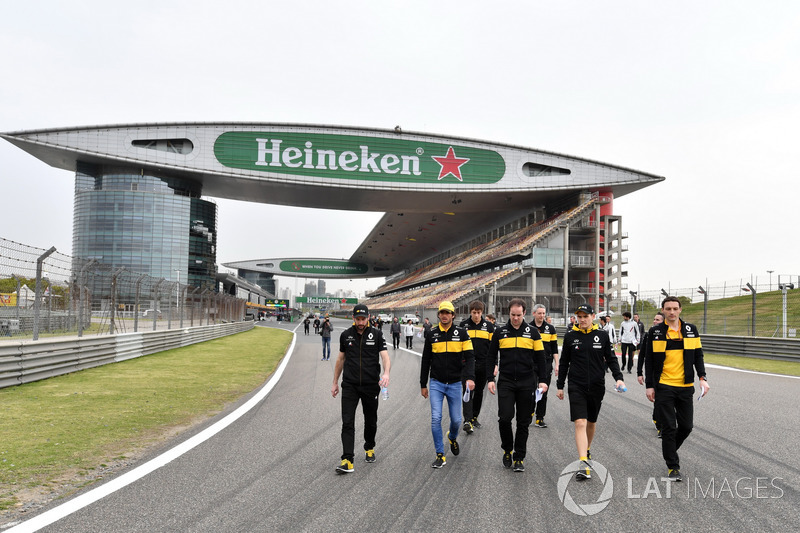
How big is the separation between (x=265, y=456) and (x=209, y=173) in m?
46.9

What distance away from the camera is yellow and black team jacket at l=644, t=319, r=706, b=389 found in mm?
5371

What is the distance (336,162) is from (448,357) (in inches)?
1773

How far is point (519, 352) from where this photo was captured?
5.57 meters

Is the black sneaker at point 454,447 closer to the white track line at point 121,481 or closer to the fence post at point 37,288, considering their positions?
the white track line at point 121,481

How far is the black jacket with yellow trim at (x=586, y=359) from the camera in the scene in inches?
212

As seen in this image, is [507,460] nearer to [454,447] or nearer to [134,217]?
[454,447]

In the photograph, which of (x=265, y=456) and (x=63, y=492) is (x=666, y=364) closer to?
(x=265, y=456)

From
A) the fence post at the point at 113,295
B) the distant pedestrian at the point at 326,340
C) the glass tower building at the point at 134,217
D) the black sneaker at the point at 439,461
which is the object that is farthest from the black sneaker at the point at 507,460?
the glass tower building at the point at 134,217

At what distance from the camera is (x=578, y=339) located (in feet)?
18.6

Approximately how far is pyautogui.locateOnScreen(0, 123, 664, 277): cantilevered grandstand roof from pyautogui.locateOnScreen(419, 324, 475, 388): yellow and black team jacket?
4415 cm

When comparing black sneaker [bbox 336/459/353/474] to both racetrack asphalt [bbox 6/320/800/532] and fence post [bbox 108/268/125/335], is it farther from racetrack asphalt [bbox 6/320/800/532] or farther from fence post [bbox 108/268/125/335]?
fence post [bbox 108/268/125/335]

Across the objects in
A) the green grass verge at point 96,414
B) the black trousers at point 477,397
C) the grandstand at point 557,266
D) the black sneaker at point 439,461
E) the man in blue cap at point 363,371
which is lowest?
the green grass verge at point 96,414

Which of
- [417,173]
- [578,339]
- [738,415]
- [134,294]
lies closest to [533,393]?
[578,339]

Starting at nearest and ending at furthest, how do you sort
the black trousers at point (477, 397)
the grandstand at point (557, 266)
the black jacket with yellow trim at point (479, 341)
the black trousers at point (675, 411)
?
the black trousers at point (675, 411) → the black trousers at point (477, 397) → the black jacket with yellow trim at point (479, 341) → the grandstand at point (557, 266)
